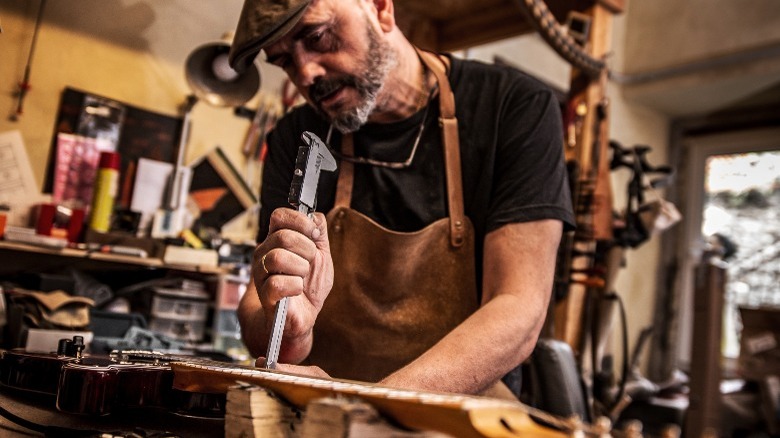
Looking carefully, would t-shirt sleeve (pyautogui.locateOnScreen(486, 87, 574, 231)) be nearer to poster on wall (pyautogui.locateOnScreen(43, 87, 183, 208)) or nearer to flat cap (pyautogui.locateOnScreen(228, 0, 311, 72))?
flat cap (pyautogui.locateOnScreen(228, 0, 311, 72))

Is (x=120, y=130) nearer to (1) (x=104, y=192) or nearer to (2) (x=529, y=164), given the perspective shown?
(1) (x=104, y=192)

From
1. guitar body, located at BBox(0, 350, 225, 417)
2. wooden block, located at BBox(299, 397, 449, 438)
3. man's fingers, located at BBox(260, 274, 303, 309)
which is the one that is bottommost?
guitar body, located at BBox(0, 350, 225, 417)

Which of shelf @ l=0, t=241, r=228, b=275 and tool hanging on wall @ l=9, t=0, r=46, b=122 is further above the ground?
tool hanging on wall @ l=9, t=0, r=46, b=122

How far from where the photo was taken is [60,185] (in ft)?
9.23

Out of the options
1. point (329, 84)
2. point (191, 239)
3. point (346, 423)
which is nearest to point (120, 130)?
point (191, 239)

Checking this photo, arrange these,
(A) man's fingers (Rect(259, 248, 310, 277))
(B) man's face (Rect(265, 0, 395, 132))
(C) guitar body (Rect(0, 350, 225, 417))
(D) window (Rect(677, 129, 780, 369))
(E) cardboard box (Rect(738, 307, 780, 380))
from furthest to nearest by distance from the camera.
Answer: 1. (D) window (Rect(677, 129, 780, 369))
2. (E) cardboard box (Rect(738, 307, 780, 380))
3. (B) man's face (Rect(265, 0, 395, 132))
4. (A) man's fingers (Rect(259, 248, 310, 277))
5. (C) guitar body (Rect(0, 350, 225, 417))

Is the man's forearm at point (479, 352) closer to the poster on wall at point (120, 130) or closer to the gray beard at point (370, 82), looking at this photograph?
the gray beard at point (370, 82)

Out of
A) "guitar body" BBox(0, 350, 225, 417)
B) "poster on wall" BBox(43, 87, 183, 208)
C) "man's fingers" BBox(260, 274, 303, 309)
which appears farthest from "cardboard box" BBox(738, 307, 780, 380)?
"guitar body" BBox(0, 350, 225, 417)

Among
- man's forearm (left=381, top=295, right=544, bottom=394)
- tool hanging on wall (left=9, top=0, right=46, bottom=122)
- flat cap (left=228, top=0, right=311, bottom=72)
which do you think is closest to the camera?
man's forearm (left=381, top=295, right=544, bottom=394)

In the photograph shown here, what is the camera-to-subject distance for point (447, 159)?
71.1 inches

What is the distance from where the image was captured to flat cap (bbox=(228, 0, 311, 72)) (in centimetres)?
154

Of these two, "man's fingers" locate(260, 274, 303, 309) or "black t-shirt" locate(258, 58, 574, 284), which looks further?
"black t-shirt" locate(258, 58, 574, 284)

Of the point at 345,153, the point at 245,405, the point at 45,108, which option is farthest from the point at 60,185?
the point at 245,405

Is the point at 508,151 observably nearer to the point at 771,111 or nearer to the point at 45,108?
the point at 45,108
